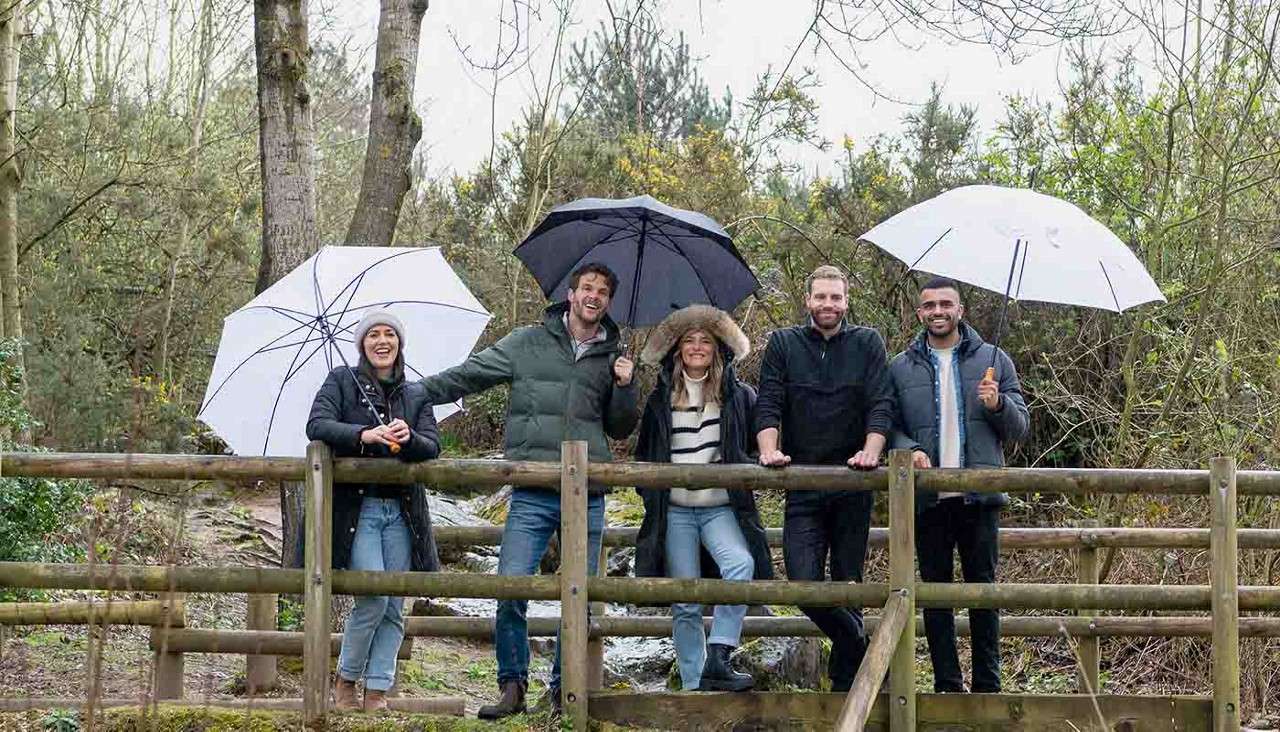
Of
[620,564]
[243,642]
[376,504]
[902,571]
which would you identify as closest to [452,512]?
[620,564]

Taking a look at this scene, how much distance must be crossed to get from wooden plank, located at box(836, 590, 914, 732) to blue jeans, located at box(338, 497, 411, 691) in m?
1.86

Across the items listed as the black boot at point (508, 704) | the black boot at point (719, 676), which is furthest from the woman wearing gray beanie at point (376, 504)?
the black boot at point (719, 676)

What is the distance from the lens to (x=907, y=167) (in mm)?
15289

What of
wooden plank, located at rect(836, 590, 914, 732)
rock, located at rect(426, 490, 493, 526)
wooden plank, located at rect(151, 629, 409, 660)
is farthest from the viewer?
rock, located at rect(426, 490, 493, 526)

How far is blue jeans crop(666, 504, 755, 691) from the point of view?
5930 millimetres

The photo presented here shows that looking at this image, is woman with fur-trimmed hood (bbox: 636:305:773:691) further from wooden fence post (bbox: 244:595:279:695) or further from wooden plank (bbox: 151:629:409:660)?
wooden fence post (bbox: 244:595:279:695)

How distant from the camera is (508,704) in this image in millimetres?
5879

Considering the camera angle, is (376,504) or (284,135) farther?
(284,135)

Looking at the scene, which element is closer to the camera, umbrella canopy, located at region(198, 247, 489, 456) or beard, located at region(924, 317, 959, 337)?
beard, located at region(924, 317, 959, 337)

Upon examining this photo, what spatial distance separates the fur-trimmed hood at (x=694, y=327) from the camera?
594 cm

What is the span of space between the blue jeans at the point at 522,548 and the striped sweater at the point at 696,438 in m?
0.37


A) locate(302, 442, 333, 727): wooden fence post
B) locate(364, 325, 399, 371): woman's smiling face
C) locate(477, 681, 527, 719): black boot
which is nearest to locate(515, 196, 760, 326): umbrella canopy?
locate(364, 325, 399, 371): woman's smiling face

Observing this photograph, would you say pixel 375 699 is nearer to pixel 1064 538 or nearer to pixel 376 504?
pixel 376 504

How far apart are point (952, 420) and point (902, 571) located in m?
0.69
